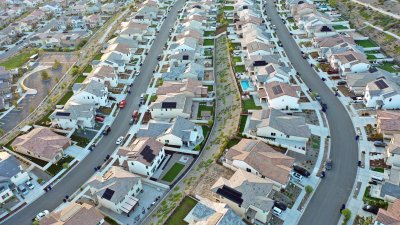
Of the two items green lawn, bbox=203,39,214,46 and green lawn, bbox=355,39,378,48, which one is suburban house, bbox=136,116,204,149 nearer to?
green lawn, bbox=203,39,214,46

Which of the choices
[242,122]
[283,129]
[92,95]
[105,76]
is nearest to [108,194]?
[242,122]

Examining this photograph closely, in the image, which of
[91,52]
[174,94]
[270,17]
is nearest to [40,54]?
[91,52]

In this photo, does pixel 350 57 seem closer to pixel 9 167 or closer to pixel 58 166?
pixel 58 166

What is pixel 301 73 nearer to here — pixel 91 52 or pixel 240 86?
pixel 240 86

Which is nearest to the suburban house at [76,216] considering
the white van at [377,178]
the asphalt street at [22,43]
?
the white van at [377,178]

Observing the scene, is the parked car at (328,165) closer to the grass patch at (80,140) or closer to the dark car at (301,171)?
the dark car at (301,171)
